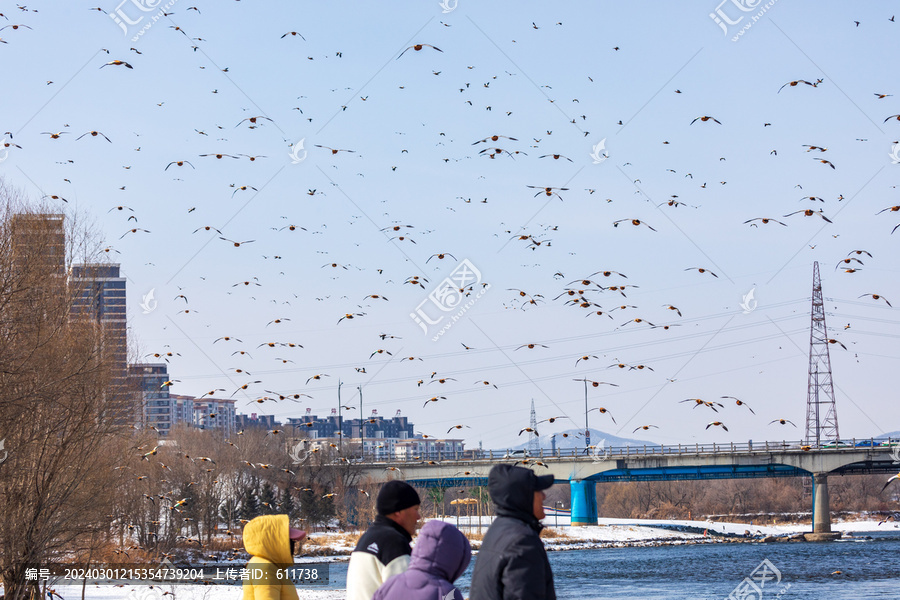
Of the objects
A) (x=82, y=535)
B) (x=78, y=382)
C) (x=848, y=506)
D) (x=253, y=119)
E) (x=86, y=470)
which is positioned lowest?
(x=848, y=506)

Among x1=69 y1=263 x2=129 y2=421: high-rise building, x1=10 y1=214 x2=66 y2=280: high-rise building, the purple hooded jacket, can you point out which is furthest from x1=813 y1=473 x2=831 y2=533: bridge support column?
the purple hooded jacket

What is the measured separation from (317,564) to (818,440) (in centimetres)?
5311

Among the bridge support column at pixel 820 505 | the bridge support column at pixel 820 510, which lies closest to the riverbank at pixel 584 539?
the bridge support column at pixel 820 510

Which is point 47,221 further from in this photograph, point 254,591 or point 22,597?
point 254,591

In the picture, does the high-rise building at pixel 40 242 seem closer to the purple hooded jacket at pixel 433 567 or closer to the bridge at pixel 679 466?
the purple hooded jacket at pixel 433 567

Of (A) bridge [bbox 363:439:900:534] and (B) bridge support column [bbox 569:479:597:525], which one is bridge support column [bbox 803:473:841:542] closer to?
(A) bridge [bbox 363:439:900:534]

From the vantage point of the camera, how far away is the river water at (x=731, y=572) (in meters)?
43.4

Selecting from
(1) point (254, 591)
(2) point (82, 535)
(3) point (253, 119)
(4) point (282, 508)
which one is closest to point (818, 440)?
(4) point (282, 508)

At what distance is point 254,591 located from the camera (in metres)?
7.54

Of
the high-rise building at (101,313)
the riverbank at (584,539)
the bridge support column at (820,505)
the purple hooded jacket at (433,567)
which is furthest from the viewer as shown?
the bridge support column at (820,505)

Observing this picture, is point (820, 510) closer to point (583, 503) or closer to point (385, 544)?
point (583, 503)

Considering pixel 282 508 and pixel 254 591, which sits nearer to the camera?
pixel 254 591

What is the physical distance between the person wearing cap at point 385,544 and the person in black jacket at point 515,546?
0.77 meters

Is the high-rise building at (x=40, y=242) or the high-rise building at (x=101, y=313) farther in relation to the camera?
the high-rise building at (x=101, y=313)
